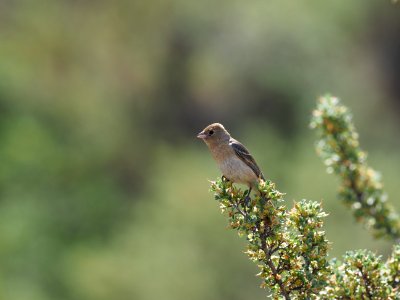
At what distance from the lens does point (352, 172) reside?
5930 millimetres

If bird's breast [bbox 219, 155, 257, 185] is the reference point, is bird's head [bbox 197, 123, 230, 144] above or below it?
above

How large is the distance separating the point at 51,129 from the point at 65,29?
6766mm

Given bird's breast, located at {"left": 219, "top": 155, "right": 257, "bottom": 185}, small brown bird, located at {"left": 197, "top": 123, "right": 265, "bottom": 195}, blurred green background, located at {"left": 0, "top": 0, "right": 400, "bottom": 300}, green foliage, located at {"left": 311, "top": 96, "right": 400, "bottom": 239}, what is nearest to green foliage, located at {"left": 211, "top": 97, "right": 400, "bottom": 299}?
green foliage, located at {"left": 311, "top": 96, "right": 400, "bottom": 239}

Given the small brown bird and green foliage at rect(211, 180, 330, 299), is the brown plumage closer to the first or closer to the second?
the small brown bird

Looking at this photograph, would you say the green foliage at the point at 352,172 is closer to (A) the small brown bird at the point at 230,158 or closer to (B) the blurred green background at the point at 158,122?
(A) the small brown bird at the point at 230,158

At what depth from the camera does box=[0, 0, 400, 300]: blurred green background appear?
105 ft

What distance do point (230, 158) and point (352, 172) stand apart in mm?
3536

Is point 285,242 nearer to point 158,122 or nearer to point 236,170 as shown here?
point 236,170

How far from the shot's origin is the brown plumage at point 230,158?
29.4ft

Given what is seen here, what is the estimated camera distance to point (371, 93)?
133 feet

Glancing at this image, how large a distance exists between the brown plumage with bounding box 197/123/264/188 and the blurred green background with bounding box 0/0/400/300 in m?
19.7

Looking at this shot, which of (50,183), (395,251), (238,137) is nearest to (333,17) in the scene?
(238,137)

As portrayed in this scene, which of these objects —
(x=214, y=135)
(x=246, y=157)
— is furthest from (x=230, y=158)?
(x=214, y=135)

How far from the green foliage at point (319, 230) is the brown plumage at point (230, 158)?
266 cm
